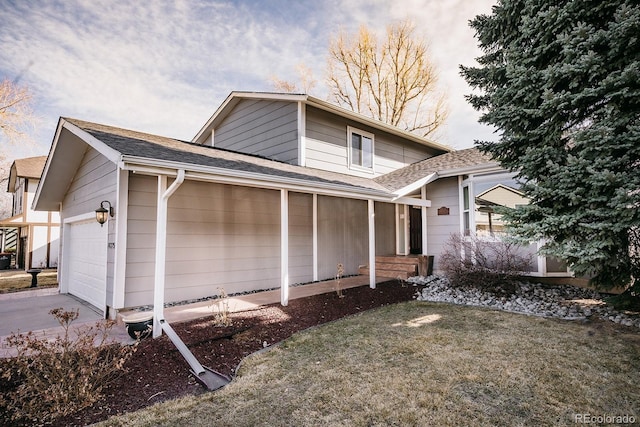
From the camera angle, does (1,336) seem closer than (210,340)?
No

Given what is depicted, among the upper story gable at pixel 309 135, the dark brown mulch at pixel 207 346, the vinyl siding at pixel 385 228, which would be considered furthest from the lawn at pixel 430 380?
the upper story gable at pixel 309 135

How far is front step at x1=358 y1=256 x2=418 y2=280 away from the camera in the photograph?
9375mm

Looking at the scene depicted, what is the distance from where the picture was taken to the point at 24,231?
17578 mm

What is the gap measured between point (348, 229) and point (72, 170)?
292 inches

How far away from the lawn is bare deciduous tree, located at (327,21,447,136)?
15934mm

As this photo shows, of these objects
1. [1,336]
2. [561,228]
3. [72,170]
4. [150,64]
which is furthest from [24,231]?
[561,228]

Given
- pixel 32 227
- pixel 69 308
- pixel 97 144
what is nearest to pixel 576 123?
pixel 97 144

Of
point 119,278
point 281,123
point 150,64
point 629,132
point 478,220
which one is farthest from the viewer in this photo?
point 150,64

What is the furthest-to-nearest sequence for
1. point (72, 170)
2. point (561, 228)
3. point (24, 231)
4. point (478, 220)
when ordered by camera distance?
point (24, 231)
point (478, 220)
point (72, 170)
point (561, 228)

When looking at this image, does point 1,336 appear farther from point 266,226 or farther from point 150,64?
point 150,64

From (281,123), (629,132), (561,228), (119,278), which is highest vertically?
(281,123)

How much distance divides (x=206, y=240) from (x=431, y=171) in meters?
6.41

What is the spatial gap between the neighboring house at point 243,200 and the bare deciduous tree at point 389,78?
746 cm

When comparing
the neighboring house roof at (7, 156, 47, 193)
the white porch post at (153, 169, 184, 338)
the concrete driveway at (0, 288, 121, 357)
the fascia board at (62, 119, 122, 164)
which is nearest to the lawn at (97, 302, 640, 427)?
the white porch post at (153, 169, 184, 338)
